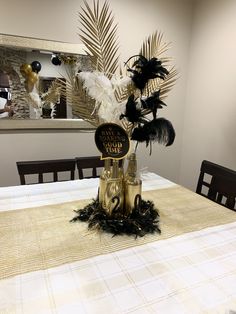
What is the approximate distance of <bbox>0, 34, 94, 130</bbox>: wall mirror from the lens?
2135 millimetres

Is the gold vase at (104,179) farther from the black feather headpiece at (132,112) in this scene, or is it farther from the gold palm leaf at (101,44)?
the gold palm leaf at (101,44)

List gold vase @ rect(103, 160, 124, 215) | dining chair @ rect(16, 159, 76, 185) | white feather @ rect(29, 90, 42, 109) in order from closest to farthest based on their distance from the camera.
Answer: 1. gold vase @ rect(103, 160, 124, 215)
2. dining chair @ rect(16, 159, 76, 185)
3. white feather @ rect(29, 90, 42, 109)

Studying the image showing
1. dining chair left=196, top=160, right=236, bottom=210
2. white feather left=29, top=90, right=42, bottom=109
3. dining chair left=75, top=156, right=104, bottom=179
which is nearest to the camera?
dining chair left=196, top=160, right=236, bottom=210

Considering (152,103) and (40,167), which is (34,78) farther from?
(152,103)

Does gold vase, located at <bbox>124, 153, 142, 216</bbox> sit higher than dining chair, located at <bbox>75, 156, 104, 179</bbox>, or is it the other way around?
gold vase, located at <bbox>124, 153, 142, 216</bbox>

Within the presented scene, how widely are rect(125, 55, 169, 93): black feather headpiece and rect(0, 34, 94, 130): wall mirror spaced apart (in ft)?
3.95

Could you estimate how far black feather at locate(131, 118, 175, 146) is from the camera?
3.41ft

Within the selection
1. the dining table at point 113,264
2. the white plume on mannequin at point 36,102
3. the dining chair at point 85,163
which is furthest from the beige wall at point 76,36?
the dining table at point 113,264

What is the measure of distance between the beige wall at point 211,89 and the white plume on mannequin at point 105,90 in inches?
66.3

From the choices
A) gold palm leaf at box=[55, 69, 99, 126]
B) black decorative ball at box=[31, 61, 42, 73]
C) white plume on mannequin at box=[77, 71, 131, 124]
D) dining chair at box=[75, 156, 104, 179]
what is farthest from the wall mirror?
white plume on mannequin at box=[77, 71, 131, 124]

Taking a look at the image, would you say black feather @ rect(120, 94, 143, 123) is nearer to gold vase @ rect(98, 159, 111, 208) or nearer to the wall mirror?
gold vase @ rect(98, 159, 111, 208)

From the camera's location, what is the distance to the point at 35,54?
2.20m

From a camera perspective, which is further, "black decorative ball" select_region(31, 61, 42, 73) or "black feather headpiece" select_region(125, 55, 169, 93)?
"black decorative ball" select_region(31, 61, 42, 73)

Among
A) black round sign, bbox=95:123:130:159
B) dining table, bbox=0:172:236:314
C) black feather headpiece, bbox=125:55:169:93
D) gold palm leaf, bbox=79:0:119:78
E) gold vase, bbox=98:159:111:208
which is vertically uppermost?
gold palm leaf, bbox=79:0:119:78
